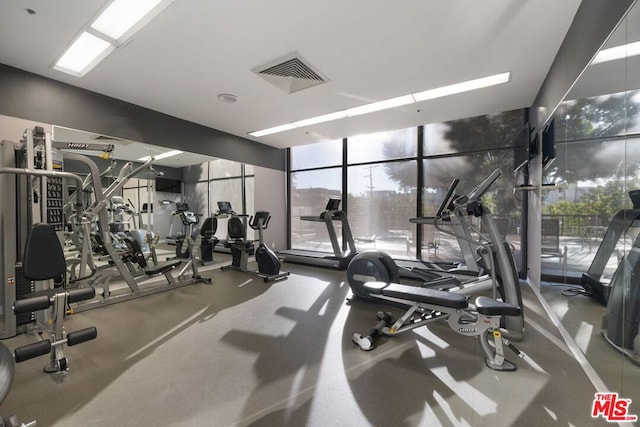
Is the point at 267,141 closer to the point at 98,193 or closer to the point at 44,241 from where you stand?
the point at 98,193

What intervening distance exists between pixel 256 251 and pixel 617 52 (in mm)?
4692

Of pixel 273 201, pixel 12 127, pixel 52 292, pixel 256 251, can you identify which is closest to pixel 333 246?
pixel 256 251

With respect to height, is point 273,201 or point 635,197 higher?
point 273,201

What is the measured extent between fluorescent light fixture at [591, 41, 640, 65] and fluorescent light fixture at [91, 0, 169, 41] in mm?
3123

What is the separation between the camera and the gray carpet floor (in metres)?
1.54

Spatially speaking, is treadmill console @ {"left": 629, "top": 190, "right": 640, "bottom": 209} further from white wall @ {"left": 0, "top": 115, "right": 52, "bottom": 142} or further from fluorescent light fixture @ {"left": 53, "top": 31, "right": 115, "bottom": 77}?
white wall @ {"left": 0, "top": 115, "right": 52, "bottom": 142}

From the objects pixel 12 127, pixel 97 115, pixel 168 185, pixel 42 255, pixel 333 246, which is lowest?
pixel 333 246

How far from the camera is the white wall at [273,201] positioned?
20.9ft

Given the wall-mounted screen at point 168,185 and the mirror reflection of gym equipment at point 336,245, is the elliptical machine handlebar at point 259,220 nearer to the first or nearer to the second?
the mirror reflection of gym equipment at point 336,245

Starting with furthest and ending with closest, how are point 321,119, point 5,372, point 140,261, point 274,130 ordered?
point 274,130 < point 321,119 < point 140,261 < point 5,372

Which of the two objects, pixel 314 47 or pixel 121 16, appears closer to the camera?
pixel 121 16

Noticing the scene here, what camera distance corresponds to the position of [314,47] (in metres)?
2.67

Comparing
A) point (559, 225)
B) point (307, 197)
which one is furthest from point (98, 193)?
point (559, 225)

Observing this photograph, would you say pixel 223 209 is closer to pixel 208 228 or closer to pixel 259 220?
pixel 208 228
